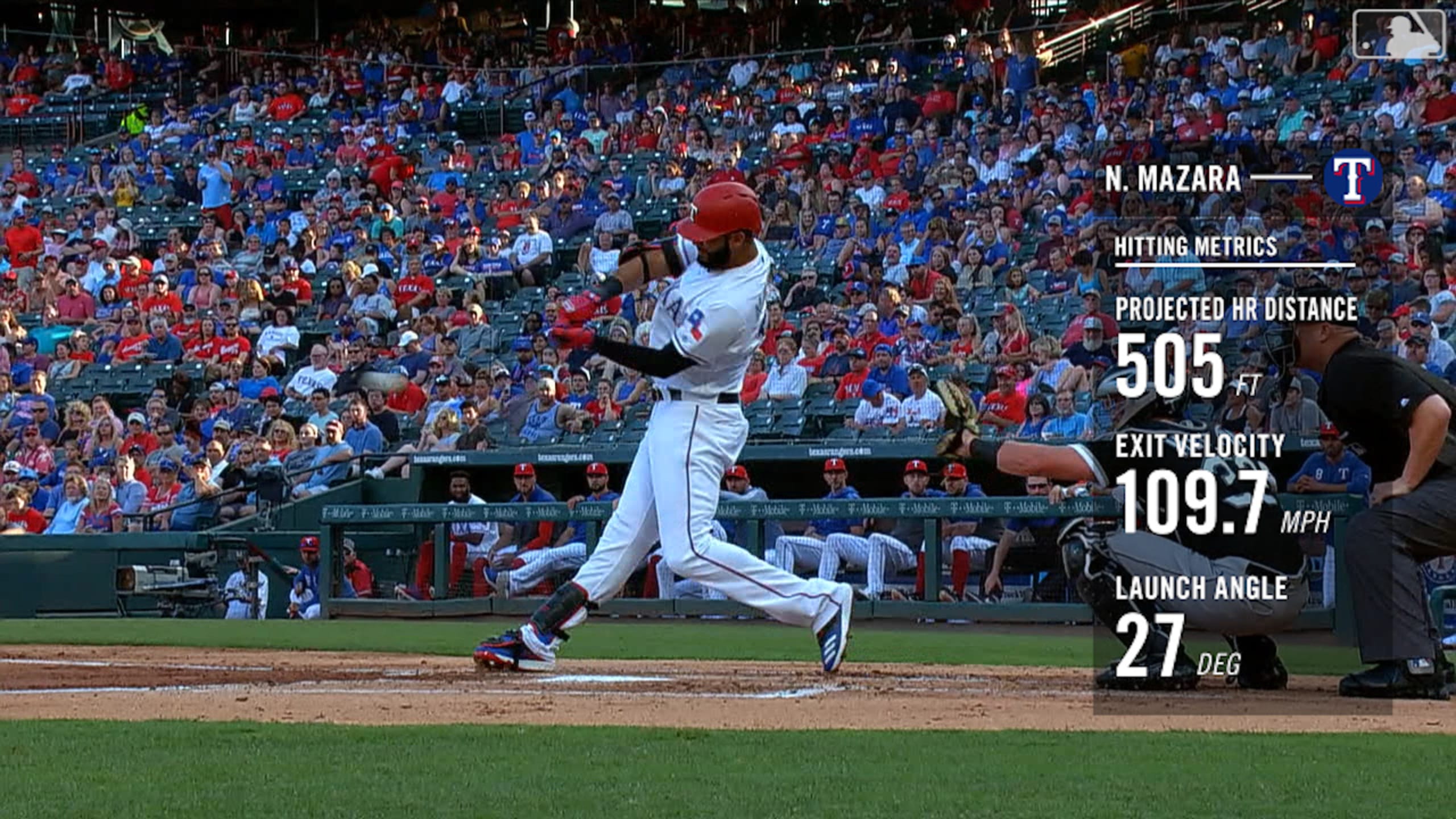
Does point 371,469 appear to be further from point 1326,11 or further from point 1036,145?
point 1326,11

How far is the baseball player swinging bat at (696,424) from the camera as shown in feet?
23.3

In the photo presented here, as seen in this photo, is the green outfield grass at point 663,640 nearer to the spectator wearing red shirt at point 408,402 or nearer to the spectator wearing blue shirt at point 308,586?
the spectator wearing blue shirt at point 308,586

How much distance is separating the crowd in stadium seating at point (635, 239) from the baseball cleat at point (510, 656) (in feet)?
10.8

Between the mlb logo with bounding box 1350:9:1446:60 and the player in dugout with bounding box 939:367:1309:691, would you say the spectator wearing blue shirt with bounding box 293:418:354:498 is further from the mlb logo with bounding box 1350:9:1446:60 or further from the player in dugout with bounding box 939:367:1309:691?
the player in dugout with bounding box 939:367:1309:691

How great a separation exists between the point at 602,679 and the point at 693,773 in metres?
3.15

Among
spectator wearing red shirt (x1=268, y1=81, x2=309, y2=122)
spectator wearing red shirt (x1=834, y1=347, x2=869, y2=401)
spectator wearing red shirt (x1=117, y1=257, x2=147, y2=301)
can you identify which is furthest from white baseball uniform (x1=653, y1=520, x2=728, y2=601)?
spectator wearing red shirt (x1=268, y1=81, x2=309, y2=122)

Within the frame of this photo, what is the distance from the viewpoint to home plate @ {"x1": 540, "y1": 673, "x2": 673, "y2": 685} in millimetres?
7707

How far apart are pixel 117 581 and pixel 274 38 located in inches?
702

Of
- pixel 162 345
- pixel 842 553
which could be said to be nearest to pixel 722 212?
pixel 842 553

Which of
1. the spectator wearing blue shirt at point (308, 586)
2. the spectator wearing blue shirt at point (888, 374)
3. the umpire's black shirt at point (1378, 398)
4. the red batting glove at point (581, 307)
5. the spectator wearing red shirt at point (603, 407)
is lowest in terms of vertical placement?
the spectator wearing blue shirt at point (308, 586)

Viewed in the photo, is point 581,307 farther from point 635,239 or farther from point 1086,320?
point 635,239

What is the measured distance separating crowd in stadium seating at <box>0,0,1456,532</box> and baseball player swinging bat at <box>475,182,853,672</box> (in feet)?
7.95

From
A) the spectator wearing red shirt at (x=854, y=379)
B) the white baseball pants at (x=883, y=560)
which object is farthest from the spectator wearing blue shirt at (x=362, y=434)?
the white baseball pants at (x=883, y=560)

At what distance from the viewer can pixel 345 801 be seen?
14.2ft
